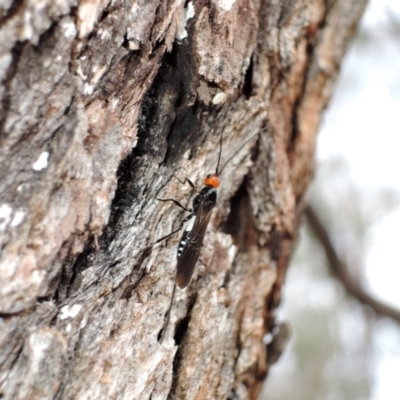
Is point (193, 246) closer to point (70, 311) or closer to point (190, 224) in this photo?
point (190, 224)

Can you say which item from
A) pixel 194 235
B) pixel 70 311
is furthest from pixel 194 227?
pixel 70 311

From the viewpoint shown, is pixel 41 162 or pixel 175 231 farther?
pixel 175 231

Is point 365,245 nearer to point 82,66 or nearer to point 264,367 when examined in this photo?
point 264,367

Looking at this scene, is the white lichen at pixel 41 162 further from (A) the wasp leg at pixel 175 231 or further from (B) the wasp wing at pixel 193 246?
(B) the wasp wing at pixel 193 246

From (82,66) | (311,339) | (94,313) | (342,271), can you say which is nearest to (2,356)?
(94,313)

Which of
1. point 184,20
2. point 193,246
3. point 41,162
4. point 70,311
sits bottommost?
point 70,311

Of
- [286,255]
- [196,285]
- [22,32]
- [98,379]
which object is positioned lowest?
[98,379]
